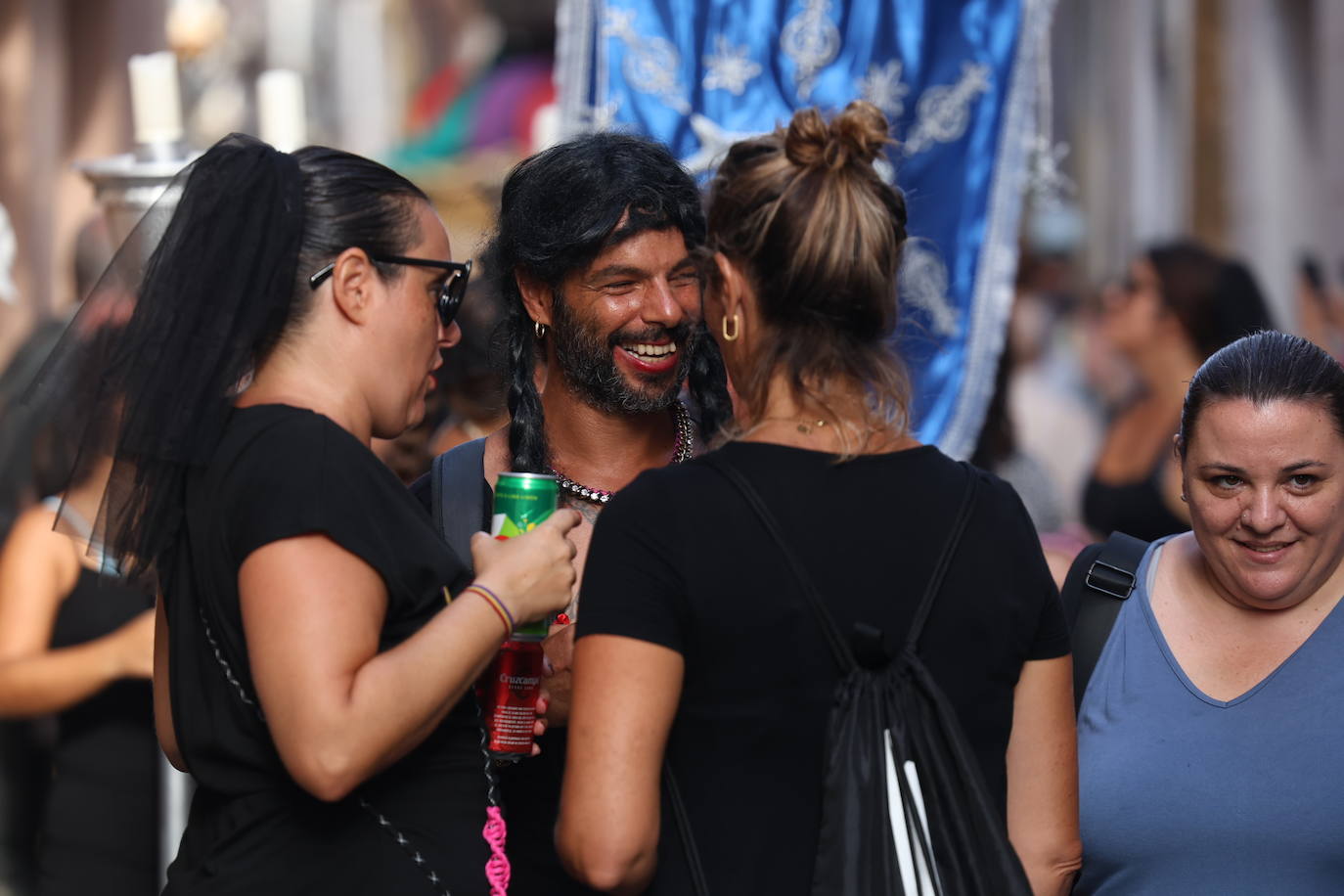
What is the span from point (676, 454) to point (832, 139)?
1278 mm

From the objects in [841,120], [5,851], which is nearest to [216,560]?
[841,120]

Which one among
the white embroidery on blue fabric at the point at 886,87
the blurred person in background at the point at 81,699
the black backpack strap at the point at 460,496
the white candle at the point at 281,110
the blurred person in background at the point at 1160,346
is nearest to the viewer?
the black backpack strap at the point at 460,496

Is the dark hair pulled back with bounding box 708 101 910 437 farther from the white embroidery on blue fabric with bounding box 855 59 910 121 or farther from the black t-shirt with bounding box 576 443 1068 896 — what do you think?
the white embroidery on blue fabric with bounding box 855 59 910 121

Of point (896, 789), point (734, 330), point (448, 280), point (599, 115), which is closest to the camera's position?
point (896, 789)

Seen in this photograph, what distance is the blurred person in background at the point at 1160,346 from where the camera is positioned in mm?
5824

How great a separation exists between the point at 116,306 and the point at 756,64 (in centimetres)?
249

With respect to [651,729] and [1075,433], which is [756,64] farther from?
[1075,433]

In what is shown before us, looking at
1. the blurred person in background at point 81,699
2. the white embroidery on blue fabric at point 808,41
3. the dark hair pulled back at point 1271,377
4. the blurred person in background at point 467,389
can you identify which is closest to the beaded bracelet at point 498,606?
the dark hair pulled back at point 1271,377

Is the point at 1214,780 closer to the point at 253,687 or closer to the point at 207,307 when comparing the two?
the point at 253,687

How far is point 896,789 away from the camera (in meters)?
2.18

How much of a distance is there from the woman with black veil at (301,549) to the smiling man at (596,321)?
27.1 inches

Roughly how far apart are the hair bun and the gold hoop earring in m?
0.23

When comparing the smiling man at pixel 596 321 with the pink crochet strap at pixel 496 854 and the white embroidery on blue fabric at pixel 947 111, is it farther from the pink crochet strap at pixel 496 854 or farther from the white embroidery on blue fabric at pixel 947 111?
the white embroidery on blue fabric at pixel 947 111

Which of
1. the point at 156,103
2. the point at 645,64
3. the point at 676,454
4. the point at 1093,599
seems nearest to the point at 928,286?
the point at 645,64
